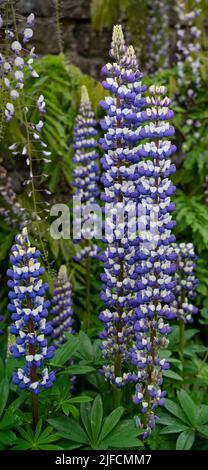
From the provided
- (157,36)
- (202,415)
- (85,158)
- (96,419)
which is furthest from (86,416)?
(157,36)

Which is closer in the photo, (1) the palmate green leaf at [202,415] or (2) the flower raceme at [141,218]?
(2) the flower raceme at [141,218]

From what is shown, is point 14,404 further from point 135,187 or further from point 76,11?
point 76,11

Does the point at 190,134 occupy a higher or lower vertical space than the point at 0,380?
higher

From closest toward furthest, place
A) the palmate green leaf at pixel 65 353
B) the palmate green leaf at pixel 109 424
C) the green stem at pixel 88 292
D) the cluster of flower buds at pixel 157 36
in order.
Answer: the palmate green leaf at pixel 109 424 < the palmate green leaf at pixel 65 353 < the green stem at pixel 88 292 < the cluster of flower buds at pixel 157 36

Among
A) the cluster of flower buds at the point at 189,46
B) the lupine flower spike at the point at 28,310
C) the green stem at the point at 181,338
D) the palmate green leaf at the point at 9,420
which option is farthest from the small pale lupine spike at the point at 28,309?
the cluster of flower buds at the point at 189,46

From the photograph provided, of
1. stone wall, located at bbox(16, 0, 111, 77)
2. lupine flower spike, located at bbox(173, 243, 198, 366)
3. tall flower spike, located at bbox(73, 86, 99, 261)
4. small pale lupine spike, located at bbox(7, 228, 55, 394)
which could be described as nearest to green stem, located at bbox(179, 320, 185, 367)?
lupine flower spike, located at bbox(173, 243, 198, 366)

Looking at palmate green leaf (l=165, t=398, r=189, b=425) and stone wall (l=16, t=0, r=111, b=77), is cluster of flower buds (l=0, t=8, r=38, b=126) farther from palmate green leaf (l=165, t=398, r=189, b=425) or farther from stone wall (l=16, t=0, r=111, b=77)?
stone wall (l=16, t=0, r=111, b=77)

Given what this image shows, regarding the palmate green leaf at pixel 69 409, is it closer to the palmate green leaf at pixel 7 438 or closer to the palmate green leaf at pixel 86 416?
the palmate green leaf at pixel 86 416

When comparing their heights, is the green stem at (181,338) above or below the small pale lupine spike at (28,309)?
below
